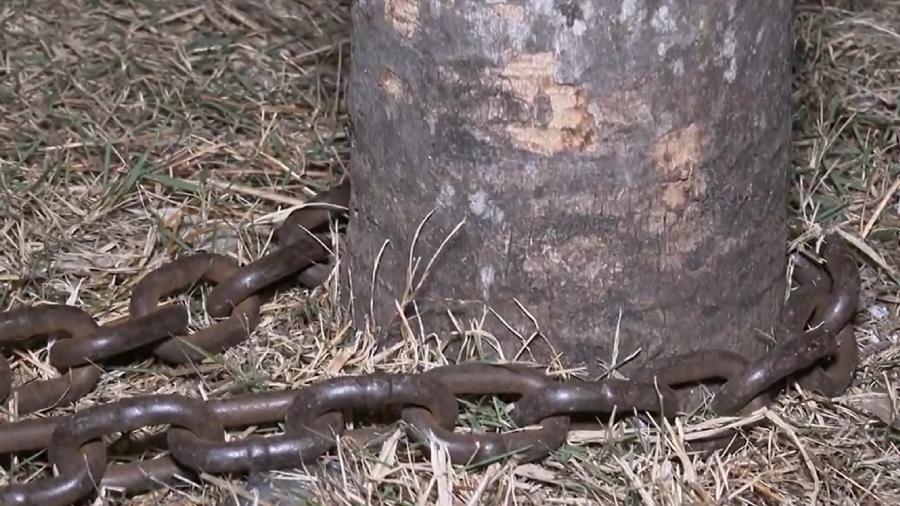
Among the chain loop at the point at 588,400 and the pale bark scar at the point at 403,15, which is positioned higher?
the pale bark scar at the point at 403,15

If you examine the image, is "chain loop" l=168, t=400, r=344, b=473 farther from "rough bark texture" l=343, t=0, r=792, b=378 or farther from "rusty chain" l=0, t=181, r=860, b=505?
"rough bark texture" l=343, t=0, r=792, b=378

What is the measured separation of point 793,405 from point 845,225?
613 mm

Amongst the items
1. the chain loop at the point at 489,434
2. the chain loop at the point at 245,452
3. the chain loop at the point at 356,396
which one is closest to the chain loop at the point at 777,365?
the chain loop at the point at 489,434

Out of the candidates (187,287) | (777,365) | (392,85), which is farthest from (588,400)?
(187,287)

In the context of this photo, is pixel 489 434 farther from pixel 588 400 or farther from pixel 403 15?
A: pixel 403 15

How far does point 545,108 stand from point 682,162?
0.80 feet

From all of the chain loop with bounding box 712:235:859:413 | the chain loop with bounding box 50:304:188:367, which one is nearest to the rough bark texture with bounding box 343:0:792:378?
the chain loop with bounding box 712:235:859:413

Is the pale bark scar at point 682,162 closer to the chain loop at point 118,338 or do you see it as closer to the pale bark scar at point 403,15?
the pale bark scar at point 403,15

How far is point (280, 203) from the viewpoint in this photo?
3.19m

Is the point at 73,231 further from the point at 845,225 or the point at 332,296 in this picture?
the point at 845,225

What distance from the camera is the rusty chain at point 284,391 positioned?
2318mm

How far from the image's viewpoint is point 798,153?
3.31m

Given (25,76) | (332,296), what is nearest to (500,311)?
(332,296)

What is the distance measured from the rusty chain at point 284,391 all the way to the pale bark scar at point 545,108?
1.24ft
